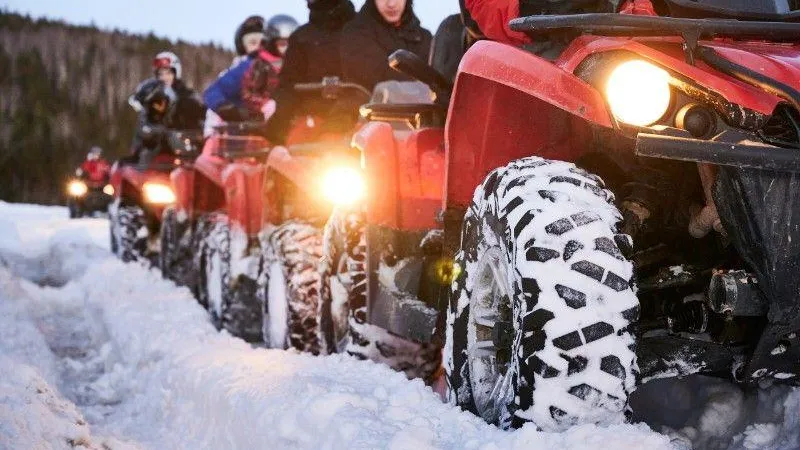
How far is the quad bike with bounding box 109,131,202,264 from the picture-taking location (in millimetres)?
11164

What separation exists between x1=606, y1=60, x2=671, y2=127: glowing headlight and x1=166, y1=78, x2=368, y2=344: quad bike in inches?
125

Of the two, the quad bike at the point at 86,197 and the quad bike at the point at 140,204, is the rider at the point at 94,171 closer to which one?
the quad bike at the point at 86,197

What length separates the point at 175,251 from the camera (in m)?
9.66

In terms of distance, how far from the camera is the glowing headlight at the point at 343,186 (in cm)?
518

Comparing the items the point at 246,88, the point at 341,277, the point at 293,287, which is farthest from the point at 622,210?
the point at 246,88

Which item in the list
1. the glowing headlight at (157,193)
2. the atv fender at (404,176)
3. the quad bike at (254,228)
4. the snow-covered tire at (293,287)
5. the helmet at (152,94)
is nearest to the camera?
the atv fender at (404,176)

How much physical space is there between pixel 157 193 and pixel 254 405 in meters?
8.29

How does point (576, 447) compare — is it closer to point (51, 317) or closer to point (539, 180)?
point (539, 180)

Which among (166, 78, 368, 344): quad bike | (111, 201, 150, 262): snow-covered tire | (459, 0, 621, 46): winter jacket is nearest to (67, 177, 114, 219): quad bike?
(111, 201, 150, 262): snow-covered tire

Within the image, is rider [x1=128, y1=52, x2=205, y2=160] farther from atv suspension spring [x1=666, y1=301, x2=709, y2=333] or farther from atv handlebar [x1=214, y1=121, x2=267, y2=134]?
atv suspension spring [x1=666, y1=301, x2=709, y2=333]

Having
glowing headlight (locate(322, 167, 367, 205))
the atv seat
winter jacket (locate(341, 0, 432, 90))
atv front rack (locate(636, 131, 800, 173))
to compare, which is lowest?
glowing headlight (locate(322, 167, 367, 205))

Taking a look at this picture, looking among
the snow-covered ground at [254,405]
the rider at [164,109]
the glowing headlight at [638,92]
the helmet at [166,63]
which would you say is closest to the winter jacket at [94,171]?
the helmet at [166,63]

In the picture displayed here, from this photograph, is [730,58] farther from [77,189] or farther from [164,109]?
[77,189]

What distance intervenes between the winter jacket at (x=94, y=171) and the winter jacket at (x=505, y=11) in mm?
22778
